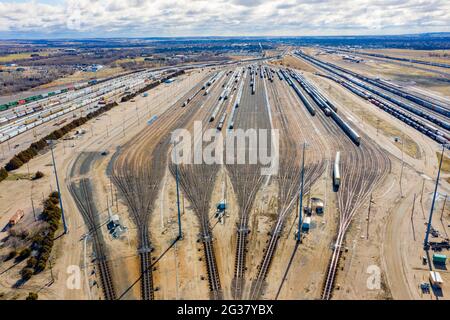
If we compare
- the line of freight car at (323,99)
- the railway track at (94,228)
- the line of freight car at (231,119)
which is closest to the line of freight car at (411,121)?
the line of freight car at (323,99)

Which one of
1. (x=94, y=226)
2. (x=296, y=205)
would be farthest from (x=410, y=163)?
(x=94, y=226)

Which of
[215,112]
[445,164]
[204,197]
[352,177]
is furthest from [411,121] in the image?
[204,197]

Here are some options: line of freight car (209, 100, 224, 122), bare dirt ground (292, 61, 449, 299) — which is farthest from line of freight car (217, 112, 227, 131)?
bare dirt ground (292, 61, 449, 299)

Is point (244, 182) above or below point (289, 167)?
below

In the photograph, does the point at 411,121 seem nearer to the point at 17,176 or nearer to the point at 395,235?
the point at 395,235

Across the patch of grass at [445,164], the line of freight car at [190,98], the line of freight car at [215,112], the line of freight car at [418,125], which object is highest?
the line of freight car at [190,98]

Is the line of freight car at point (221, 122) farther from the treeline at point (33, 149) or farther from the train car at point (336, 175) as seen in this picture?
the treeline at point (33, 149)

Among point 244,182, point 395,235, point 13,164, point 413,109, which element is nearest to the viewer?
point 395,235
